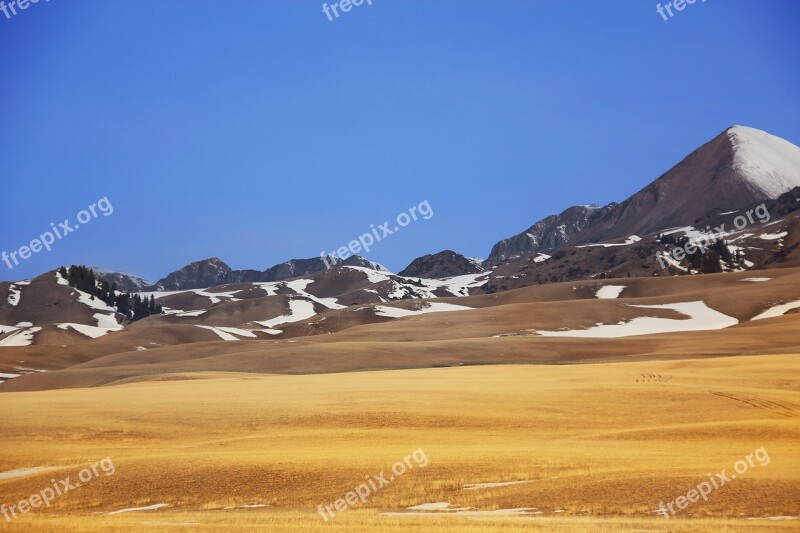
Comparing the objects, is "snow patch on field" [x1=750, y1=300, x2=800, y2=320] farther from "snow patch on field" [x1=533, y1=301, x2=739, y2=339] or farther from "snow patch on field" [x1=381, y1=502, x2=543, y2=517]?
"snow patch on field" [x1=381, y1=502, x2=543, y2=517]

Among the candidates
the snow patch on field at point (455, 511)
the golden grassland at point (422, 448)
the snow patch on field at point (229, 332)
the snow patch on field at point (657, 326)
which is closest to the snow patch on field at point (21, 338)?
the snow patch on field at point (229, 332)

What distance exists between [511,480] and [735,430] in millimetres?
14177

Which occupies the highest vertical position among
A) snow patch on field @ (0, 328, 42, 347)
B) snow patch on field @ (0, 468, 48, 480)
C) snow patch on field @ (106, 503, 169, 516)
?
snow patch on field @ (0, 328, 42, 347)

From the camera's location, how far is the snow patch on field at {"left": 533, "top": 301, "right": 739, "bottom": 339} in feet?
408

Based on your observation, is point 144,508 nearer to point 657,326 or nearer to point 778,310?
point 657,326

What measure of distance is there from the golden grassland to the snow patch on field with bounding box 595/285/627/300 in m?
119

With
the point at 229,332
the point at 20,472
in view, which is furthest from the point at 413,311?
the point at 20,472

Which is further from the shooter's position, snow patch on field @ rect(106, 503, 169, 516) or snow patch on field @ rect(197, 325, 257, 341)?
snow patch on field @ rect(197, 325, 257, 341)

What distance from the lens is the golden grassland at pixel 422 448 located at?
23016mm

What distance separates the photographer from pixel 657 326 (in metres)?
128

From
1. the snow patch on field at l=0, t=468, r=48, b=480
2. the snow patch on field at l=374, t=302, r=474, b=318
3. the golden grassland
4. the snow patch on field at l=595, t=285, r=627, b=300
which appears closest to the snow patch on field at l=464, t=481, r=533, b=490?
the golden grassland

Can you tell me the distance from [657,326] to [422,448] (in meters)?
102

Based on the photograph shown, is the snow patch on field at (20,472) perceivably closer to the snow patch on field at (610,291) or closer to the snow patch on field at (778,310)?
the snow patch on field at (778,310)

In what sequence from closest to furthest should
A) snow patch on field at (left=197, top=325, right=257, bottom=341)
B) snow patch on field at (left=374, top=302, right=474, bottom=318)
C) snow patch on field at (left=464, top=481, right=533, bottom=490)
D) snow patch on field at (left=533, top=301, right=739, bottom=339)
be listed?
snow patch on field at (left=464, top=481, right=533, bottom=490), snow patch on field at (left=533, top=301, right=739, bottom=339), snow patch on field at (left=197, top=325, right=257, bottom=341), snow patch on field at (left=374, top=302, right=474, bottom=318)
